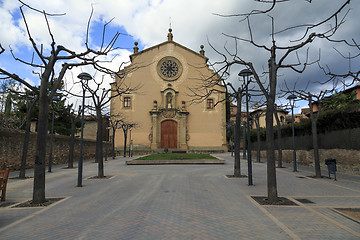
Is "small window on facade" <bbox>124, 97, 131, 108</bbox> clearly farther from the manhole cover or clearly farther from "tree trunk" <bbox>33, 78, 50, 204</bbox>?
the manhole cover

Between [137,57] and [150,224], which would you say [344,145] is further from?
[137,57]

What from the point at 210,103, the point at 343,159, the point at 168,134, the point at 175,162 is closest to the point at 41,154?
the point at 175,162

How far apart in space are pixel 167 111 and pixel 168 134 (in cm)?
402

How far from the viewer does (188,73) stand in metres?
43.2

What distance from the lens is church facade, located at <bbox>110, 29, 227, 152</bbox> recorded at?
40.5 meters

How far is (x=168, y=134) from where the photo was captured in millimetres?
40969

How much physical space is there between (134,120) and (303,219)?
3716 centimetres

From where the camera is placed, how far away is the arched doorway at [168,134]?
40.7m

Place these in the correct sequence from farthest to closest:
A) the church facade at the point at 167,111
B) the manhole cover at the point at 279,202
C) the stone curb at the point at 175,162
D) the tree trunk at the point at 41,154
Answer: the church facade at the point at 167,111, the stone curb at the point at 175,162, the tree trunk at the point at 41,154, the manhole cover at the point at 279,202


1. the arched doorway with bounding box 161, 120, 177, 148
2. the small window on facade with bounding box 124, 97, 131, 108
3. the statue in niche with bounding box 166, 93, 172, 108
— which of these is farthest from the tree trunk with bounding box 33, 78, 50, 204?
the small window on facade with bounding box 124, 97, 131, 108

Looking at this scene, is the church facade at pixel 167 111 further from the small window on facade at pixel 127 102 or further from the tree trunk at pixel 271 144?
the tree trunk at pixel 271 144

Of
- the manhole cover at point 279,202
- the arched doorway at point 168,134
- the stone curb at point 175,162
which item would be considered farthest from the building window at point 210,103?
the manhole cover at point 279,202

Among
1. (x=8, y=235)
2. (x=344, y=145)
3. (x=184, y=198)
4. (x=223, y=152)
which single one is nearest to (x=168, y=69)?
(x=223, y=152)

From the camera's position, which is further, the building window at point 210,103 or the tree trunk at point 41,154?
the building window at point 210,103
